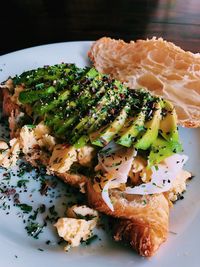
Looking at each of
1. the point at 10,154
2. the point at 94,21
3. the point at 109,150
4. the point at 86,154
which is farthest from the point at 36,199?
the point at 94,21

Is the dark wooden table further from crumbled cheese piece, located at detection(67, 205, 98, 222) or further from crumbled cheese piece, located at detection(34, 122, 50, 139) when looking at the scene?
crumbled cheese piece, located at detection(67, 205, 98, 222)

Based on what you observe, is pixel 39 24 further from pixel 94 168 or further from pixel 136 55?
pixel 94 168

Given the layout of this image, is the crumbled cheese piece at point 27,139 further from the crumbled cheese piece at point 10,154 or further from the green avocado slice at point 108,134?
the green avocado slice at point 108,134

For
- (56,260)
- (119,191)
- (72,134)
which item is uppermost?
(72,134)

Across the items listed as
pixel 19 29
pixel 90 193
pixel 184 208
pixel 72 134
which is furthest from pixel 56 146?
pixel 19 29

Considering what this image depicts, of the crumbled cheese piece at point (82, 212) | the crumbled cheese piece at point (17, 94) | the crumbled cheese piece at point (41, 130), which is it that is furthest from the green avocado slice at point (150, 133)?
the crumbled cheese piece at point (17, 94)

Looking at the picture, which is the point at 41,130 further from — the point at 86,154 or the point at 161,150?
the point at 161,150
